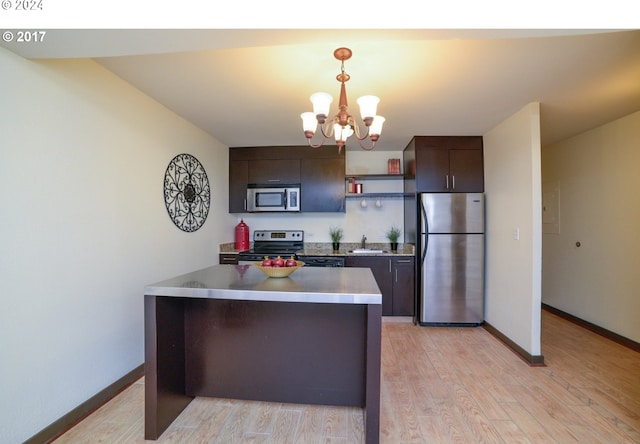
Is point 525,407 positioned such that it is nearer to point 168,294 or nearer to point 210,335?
point 210,335

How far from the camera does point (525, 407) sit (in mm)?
1995

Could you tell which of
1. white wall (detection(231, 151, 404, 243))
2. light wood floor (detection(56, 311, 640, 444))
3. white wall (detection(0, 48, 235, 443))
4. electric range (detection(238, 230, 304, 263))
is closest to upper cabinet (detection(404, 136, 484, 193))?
white wall (detection(231, 151, 404, 243))

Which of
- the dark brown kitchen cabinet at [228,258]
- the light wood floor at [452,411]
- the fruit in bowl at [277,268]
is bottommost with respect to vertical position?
the light wood floor at [452,411]

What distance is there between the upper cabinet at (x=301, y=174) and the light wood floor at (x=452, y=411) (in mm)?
2099

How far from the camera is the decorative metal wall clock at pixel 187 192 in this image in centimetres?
276

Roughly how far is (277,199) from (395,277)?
1844 mm

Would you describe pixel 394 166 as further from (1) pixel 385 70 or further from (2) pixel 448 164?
(1) pixel 385 70

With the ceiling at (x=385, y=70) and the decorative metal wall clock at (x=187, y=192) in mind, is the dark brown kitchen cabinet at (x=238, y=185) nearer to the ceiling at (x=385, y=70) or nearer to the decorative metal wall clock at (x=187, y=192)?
the decorative metal wall clock at (x=187, y=192)

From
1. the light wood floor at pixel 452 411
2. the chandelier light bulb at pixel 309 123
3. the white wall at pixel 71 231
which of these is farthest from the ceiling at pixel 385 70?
the light wood floor at pixel 452 411

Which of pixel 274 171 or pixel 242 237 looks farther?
pixel 242 237

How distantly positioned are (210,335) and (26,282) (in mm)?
1021

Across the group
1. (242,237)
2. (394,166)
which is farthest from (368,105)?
(242,237)

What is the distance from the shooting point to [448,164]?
358cm

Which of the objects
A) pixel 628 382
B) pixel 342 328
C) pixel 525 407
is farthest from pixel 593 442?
pixel 342 328
